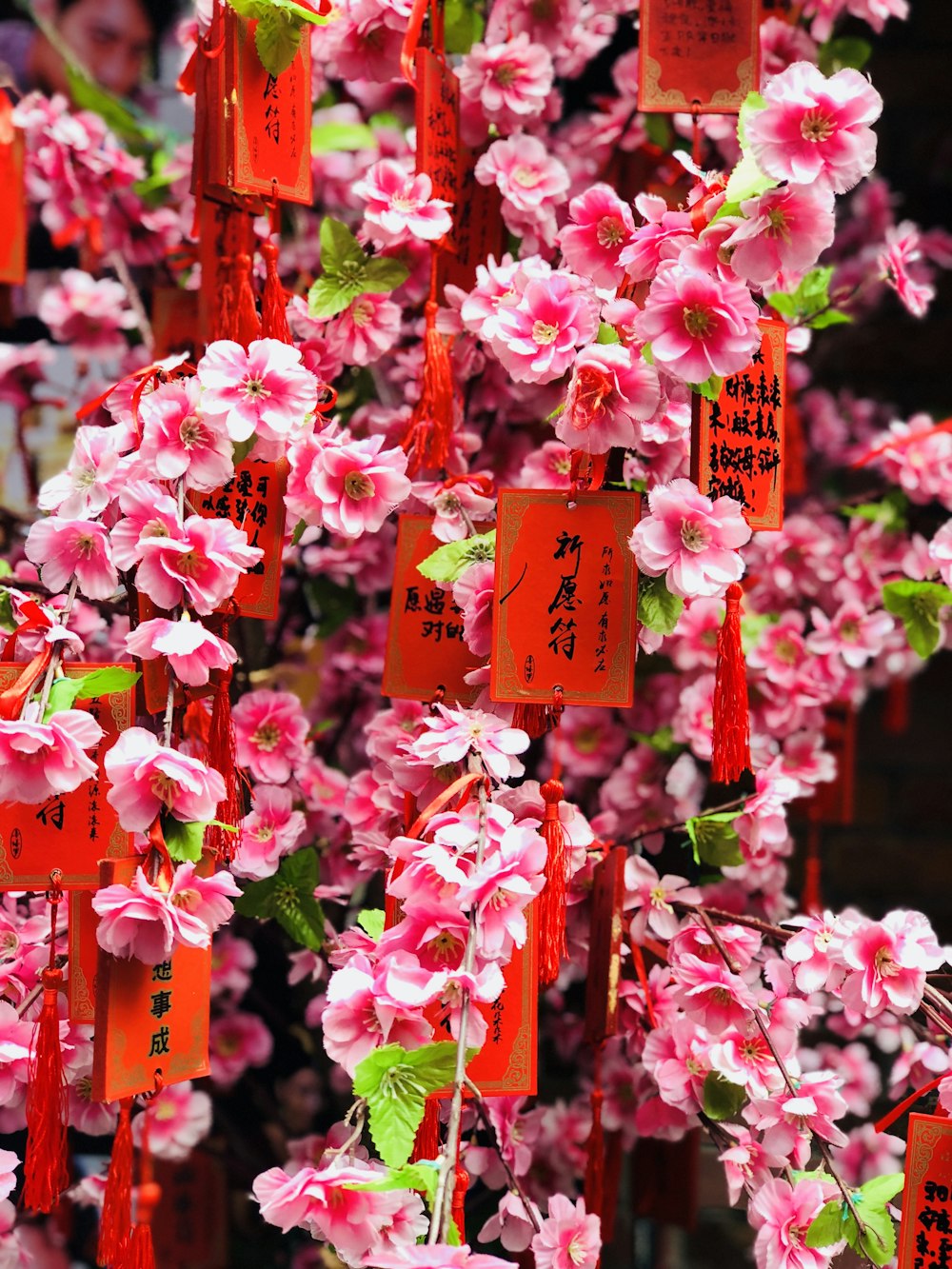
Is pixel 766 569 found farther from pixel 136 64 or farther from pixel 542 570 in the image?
pixel 136 64

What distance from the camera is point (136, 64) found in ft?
5.58

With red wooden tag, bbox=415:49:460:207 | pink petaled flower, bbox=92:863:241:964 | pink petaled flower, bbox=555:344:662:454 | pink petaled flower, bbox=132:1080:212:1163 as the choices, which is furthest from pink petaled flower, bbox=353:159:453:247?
pink petaled flower, bbox=132:1080:212:1163

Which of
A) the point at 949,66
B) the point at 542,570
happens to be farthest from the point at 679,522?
the point at 949,66

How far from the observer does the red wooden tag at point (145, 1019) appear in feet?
2.42

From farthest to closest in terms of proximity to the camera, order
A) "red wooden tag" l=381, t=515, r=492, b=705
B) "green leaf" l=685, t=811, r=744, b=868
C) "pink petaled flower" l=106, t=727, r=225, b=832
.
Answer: "green leaf" l=685, t=811, r=744, b=868 → "red wooden tag" l=381, t=515, r=492, b=705 → "pink petaled flower" l=106, t=727, r=225, b=832

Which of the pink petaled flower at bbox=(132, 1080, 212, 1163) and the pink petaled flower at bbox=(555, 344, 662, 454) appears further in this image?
the pink petaled flower at bbox=(132, 1080, 212, 1163)

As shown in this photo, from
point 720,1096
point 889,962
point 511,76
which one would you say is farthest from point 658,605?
point 511,76

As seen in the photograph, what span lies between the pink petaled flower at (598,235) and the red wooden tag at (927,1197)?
61cm

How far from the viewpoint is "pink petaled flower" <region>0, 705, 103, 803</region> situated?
28.4 inches

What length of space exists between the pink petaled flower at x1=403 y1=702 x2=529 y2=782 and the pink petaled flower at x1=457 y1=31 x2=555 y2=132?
0.55 m

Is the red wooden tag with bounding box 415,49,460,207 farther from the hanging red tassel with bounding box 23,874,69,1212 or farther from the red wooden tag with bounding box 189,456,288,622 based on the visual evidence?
the hanging red tassel with bounding box 23,874,69,1212

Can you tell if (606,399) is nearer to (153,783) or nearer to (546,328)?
(546,328)

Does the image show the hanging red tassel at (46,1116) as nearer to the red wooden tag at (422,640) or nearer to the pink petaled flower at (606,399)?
the red wooden tag at (422,640)

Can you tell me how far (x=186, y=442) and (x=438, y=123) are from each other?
1.27 feet
